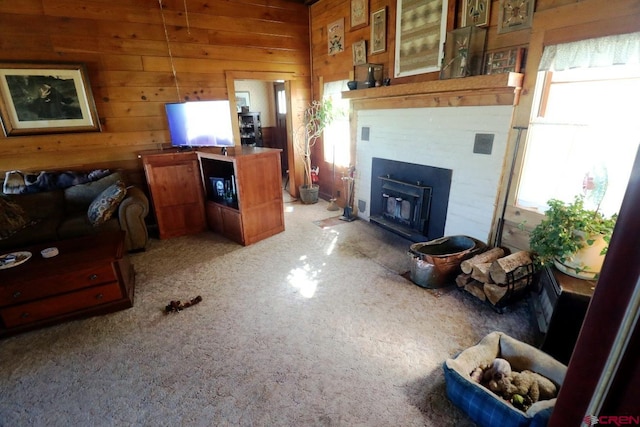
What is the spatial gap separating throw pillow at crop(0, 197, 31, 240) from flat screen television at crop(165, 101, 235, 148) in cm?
159

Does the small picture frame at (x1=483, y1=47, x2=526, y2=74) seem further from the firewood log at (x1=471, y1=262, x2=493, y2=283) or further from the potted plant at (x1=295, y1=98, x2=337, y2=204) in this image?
the potted plant at (x1=295, y1=98, x2=337, y2=204)

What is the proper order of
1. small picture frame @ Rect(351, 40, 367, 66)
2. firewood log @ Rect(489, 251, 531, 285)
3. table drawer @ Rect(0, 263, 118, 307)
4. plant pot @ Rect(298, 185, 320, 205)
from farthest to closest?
plant pot @ Rect(298, 185, 320, 205), small picture frame @ Rect(351, 40, 367, 66), firewood log @ Rect(489, 251, 531, 285), table drawer @ Rect(0, 263, 118, 307)

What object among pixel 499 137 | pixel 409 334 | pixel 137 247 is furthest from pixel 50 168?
pixel 499 137

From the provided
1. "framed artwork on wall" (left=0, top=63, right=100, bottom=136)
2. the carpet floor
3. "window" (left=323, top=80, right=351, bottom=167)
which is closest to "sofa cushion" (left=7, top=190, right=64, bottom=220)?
"framed artwork on wall" (left=0, top=63, right=100, bottom=136)

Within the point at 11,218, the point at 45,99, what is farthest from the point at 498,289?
the point at 45,99

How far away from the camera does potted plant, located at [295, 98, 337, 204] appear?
4551 mm

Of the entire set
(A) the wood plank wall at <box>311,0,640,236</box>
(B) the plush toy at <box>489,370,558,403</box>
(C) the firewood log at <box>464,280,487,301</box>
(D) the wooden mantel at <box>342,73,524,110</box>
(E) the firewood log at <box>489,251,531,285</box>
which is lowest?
(C) the firewood log at <box>464,280,487,301</box>

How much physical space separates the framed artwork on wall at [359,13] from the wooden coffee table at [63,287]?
3.44m

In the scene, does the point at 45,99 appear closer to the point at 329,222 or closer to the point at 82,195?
the point at 82,195

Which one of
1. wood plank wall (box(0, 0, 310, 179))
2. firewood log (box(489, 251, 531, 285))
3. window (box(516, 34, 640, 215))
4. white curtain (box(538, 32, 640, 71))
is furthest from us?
wood plank wall (box(0, 0, 310, 179))

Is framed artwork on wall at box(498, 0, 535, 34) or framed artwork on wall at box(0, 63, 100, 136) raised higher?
framed artwork on wall at box(498, 0, 535, 34)

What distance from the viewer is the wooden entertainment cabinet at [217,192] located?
3.23m

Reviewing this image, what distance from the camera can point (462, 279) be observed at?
2373 millimetres

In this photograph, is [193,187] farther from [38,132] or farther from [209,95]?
[38,132]
